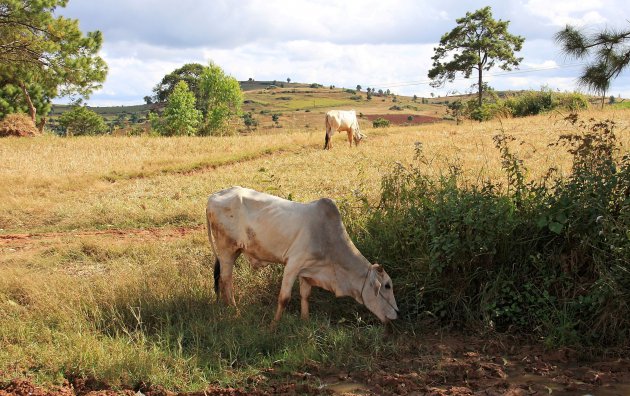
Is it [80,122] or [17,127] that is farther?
[80,122]

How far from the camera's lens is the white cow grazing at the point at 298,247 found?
6.34m

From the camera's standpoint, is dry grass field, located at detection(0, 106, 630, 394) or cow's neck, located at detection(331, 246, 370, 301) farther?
cow's neck, located at detection(331, 246, 370, 301)

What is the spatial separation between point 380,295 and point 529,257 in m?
1.69

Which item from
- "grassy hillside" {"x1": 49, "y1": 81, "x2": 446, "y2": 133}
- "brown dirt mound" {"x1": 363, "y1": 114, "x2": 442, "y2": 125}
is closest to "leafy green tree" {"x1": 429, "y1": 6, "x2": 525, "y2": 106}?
"brown dirt mound" {"x1": 363, "y1": 114, "x2": 442, "y2": 125}

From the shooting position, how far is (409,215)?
294 inches

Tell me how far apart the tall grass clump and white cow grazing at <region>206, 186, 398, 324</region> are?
2.13ft

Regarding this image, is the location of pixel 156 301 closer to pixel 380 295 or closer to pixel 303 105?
pixel 380 295

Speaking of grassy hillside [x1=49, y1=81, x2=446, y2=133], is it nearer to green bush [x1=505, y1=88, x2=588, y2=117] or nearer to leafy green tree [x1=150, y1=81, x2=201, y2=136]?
leafy green tree [x1=150, y1=81, x2=201, y2=136]

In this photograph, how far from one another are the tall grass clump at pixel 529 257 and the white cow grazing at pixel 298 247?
65 cm

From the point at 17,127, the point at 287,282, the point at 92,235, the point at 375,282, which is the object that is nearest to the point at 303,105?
the point at 17,127

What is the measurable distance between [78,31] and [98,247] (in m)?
16.3

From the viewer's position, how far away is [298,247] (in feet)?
21.4

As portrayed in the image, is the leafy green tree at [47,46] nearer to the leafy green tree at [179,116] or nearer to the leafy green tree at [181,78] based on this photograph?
the leafy green tree at [179,116]

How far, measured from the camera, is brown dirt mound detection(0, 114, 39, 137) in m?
28.4
